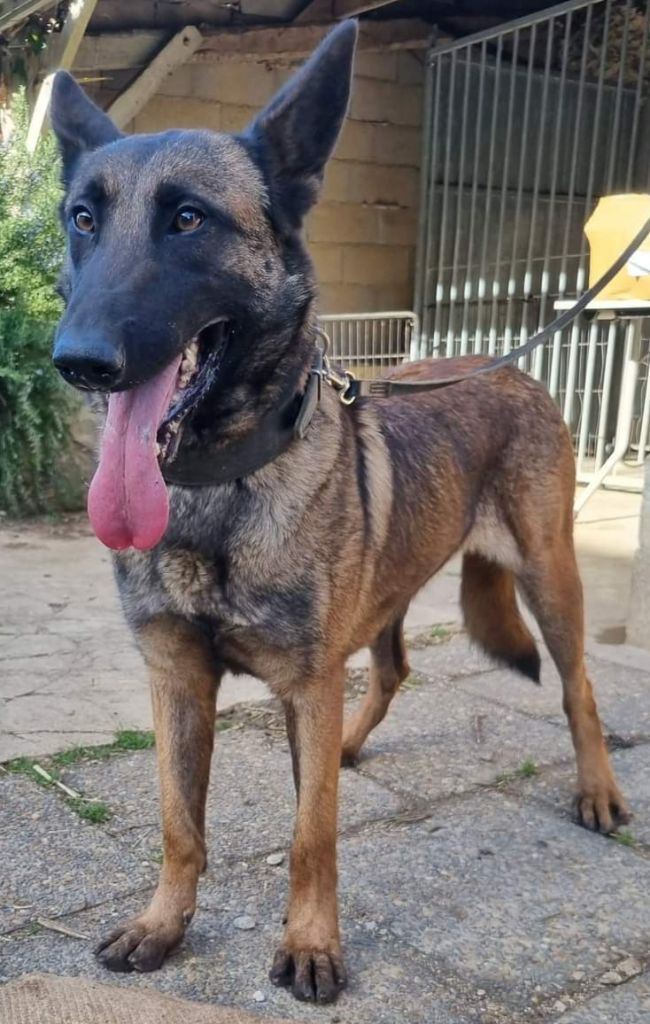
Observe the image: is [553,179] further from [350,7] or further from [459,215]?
[350,7]

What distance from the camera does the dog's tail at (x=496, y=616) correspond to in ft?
10.9

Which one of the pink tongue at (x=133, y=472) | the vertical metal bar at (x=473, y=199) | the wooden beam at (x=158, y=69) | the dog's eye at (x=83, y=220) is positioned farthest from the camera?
the vertical metal bar at (x=473, y=199)

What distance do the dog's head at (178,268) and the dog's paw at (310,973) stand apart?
3.02 ft

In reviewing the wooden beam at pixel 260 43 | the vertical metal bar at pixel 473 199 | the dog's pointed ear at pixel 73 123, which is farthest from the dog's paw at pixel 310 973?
the wooden beam at pixel 260 43

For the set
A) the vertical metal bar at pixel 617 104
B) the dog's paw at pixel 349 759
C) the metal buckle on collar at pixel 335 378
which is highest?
the vertical metal bar at pixel 617 104

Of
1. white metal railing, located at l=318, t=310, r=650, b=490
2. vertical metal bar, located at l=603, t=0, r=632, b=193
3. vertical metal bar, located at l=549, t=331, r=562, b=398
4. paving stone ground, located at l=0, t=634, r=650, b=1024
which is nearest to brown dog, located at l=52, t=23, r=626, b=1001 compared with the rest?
paving stone ground, located at l=0, t=634, r=650, b=1024

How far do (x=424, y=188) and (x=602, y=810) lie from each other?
7.06 m

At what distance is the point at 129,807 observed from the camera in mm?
2896

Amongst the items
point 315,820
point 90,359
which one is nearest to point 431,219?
point 315,820

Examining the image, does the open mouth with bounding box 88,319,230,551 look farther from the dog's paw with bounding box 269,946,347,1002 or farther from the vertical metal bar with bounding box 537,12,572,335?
the vertical metal bar with bounding box 537,12,572,335

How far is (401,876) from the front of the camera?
258 centimetres

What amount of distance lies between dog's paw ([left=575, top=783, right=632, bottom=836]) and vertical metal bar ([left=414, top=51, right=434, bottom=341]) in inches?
263

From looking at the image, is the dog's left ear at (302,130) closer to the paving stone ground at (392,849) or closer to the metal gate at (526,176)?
the paving stone ground at (392,849)

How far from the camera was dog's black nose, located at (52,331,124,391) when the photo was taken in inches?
69.0
